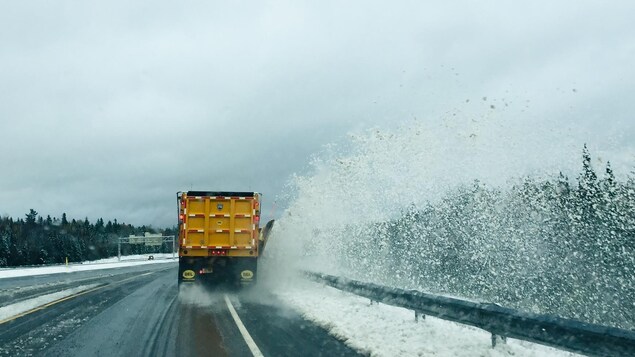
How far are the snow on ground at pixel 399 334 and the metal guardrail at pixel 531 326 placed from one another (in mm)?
327

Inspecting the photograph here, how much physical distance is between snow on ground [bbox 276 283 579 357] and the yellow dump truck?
155 inches

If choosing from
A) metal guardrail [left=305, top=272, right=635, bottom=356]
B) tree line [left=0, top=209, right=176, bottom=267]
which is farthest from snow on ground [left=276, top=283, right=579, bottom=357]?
tree line [left=0, top=209, right=176, bottom=267]

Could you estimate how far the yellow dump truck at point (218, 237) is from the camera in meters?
16.7

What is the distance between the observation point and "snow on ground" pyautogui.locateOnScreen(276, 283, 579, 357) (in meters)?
7.07

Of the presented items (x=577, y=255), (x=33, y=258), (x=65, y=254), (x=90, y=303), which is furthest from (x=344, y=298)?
(x=65, y=254)

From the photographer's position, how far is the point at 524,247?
110 ft

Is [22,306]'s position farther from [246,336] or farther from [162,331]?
[246,336]

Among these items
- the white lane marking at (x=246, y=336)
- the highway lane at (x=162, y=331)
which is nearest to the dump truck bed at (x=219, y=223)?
the highway lane at (x=162, y=331)

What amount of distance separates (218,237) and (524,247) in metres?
23.6

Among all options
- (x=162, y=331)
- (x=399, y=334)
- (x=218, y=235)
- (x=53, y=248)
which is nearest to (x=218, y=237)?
(x=218, y=235)

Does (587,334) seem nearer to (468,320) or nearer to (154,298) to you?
(468,320)

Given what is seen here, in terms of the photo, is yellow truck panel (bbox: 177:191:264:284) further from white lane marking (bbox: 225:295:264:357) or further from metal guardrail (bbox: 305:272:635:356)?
metal guardrail (bbox: 305:272:635:356)

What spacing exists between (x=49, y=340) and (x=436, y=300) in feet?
20.7

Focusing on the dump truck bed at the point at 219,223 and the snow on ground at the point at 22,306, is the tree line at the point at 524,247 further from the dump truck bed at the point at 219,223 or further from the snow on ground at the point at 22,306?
the snow on ground at the point at 22,306
